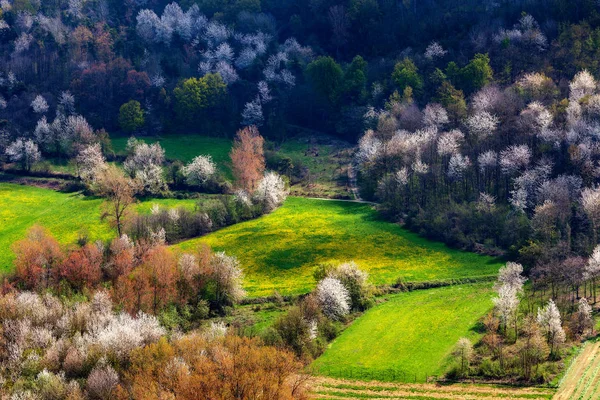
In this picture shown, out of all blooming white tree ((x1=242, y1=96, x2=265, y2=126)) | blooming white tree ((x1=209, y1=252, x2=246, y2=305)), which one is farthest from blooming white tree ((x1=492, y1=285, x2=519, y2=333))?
blooming white tree ((x1=242, y1=96, x2=265, y2=126))

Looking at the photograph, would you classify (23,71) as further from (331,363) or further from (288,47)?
(331,363)

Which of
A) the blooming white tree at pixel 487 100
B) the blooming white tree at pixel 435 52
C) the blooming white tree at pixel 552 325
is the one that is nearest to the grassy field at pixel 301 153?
the blooming white tree at pixel 435 52

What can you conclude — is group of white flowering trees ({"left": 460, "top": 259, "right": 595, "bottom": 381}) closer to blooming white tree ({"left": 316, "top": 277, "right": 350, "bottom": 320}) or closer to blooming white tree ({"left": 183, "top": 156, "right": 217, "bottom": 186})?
blooming white tree ({"left": 316, "top": 277, "right": 350, "bottom": 320})

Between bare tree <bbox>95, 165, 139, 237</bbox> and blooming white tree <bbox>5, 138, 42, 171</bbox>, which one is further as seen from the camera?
blooming white tree <bbox>5, 138, 42, 171</bbox>

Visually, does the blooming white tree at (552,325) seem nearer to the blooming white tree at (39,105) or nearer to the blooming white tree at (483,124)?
the blooming white tree at (483,124)

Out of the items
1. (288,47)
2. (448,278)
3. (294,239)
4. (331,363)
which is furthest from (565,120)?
(288,47)

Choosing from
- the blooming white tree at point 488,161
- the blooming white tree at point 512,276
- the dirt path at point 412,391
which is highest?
the blooming white tree at point 488,161
